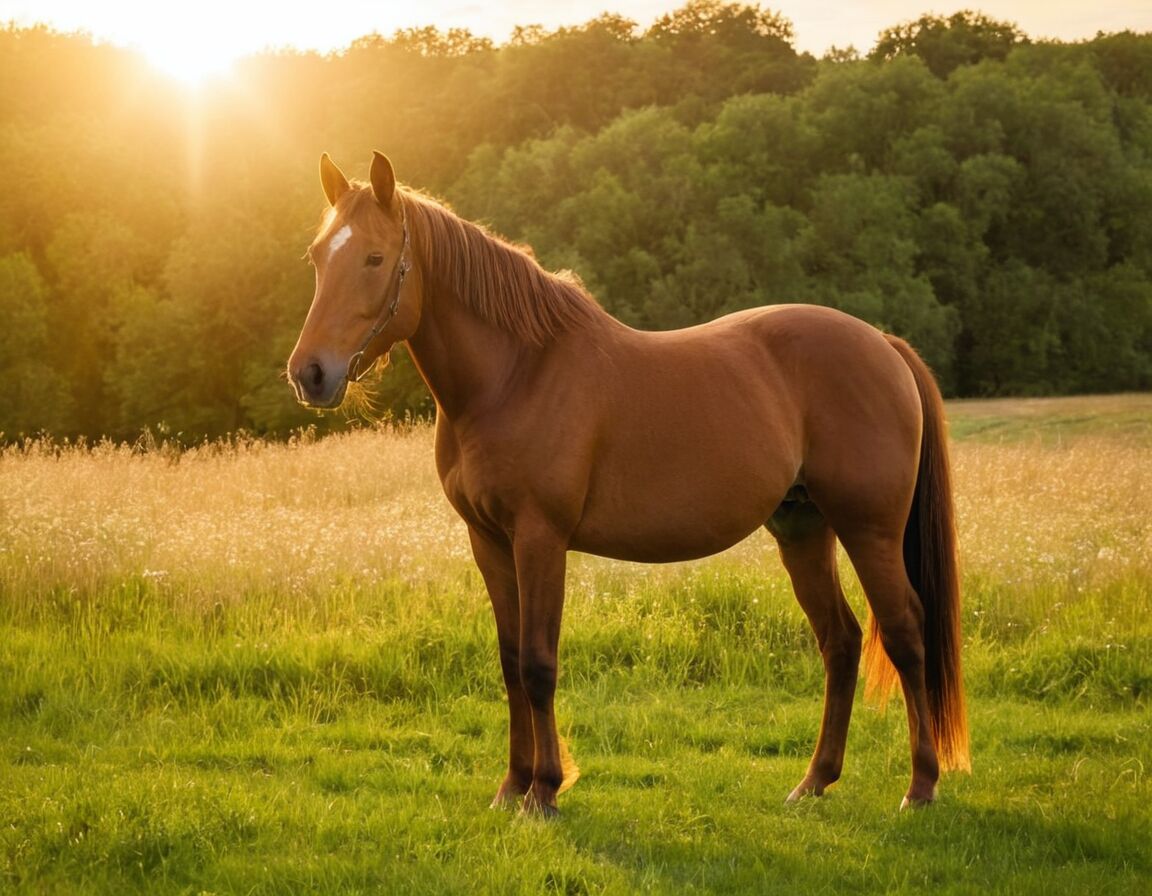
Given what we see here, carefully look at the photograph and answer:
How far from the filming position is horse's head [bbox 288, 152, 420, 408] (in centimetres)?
392

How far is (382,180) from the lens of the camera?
4.04 meters

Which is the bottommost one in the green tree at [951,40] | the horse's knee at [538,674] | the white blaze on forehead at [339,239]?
the horse's knee at [538,674]

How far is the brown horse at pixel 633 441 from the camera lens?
4.24m

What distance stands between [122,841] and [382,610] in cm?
328

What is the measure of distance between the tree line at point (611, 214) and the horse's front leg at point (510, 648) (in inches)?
1155

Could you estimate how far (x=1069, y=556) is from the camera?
316 inches

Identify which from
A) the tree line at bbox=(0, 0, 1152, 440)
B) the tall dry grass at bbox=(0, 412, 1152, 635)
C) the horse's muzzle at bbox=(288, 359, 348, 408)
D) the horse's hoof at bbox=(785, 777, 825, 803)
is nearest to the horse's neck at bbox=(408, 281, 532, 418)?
the horse's muzzle at bbox=(288, 359, 348, 408)

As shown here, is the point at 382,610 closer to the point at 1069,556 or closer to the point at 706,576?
the point at 706,576

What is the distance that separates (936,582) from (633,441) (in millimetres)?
1642

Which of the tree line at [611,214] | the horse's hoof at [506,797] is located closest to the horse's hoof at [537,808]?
the horse's hoof at [506,797]

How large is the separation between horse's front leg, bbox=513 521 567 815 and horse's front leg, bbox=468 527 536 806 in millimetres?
198

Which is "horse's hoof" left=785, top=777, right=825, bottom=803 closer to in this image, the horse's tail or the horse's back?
the horse's tail

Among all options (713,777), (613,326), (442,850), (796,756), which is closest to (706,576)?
(796,756)

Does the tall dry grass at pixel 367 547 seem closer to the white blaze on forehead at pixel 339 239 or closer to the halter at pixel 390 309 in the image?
the halter at pixel 390 309
